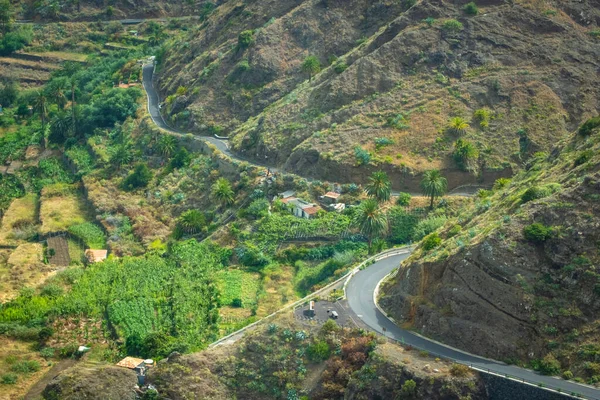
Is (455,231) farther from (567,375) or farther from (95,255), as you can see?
(95,255)

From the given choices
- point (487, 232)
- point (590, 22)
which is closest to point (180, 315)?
point (487, 232)

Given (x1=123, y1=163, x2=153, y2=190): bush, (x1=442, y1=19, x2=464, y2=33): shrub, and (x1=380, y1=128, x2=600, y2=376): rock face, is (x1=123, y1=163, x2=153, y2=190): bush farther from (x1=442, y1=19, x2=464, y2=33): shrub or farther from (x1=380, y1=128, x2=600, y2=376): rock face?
(x1=380, y1=128, x2=600, y2=376): rock face

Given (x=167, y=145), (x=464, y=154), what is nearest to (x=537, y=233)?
(x=464, y=154)

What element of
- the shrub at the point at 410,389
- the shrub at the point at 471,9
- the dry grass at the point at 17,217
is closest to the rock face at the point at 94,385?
the shrub at the point at 410,389

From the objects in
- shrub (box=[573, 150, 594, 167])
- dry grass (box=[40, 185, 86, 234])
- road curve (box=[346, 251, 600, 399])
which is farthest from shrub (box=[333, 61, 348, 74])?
shrub (box=[573, 150, 594, 167])

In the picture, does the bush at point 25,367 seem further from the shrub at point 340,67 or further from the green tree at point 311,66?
the green tree at point 311,66

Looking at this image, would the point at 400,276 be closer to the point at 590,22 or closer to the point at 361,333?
the point at 361,333
